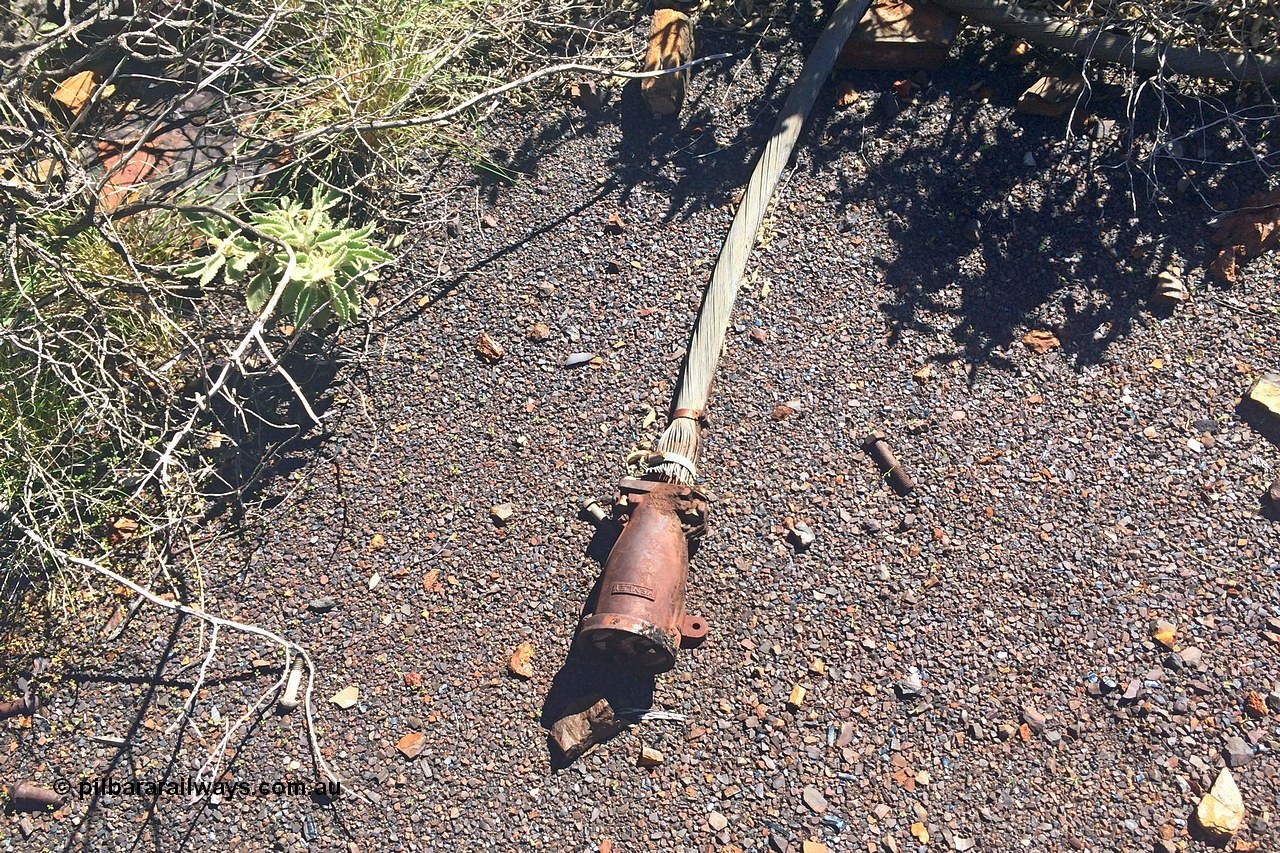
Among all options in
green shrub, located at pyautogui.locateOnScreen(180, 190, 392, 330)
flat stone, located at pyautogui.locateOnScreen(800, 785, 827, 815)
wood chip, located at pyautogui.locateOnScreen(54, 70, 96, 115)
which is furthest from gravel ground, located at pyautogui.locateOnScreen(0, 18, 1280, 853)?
wood chip, located at pyautogui.locateOnScreen(54, 70, 96, 115)

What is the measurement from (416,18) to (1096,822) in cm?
358

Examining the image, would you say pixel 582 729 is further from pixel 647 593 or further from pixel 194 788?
→ pixel 194 788

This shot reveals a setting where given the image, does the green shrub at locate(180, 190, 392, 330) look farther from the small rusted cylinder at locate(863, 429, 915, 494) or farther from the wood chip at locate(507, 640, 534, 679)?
the small rusted cylinder at locate(863, 429, 915, 494)

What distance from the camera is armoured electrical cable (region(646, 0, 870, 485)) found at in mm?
2537

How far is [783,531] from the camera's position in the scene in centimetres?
253

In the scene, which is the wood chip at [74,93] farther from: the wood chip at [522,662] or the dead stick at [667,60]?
the wood chip at [522,662]

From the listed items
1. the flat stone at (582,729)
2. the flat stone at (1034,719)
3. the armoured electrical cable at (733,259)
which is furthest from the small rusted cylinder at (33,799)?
the flat stone at (1034,719)

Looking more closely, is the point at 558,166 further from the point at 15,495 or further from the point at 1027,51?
the point at 15,495

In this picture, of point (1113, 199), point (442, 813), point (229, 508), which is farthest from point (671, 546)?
point (1113, 199)

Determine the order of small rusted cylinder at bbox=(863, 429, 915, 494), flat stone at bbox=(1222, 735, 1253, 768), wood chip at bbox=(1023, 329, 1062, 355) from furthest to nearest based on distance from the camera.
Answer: wood chip at bbox=(1023, 329, 1062, 355)
small rusted cylinder at bbox=(863, 429, 915, 494)
flat stone at bbox=(1222, 735, 1253, 768)

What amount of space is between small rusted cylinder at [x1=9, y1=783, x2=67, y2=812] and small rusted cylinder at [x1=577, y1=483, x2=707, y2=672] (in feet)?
5.17

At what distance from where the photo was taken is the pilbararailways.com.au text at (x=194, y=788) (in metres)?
2.29

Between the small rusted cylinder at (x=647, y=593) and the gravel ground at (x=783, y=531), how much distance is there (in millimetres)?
112

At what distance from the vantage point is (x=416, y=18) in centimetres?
322
